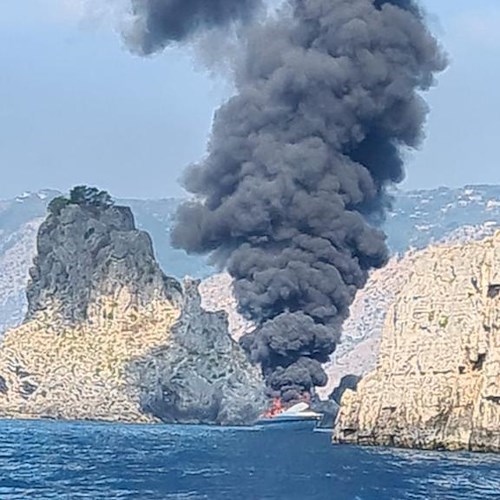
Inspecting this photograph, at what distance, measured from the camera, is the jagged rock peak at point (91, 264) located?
511 feet

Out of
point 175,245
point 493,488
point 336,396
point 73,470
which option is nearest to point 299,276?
point 175,245

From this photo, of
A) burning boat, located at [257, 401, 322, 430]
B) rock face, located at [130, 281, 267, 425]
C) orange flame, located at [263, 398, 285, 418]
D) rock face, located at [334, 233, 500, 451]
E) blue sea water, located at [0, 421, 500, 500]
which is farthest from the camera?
rock face, located at [130, 281, 267, 425]

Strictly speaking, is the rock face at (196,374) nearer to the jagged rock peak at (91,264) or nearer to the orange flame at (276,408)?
the jagged rock peak at (91,264)

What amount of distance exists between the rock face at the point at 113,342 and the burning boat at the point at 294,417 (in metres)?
20.1

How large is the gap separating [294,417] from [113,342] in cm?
4456

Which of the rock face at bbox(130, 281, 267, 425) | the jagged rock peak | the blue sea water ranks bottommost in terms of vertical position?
the blue sea water

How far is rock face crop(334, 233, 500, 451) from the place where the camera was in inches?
2879

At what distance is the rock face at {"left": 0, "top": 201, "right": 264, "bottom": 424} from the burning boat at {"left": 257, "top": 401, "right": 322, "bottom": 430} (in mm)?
20142

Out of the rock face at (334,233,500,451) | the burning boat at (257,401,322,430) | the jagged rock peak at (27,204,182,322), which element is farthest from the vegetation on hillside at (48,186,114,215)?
→ the rock face at (334,233,500,451)

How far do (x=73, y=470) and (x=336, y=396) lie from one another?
65.1 m

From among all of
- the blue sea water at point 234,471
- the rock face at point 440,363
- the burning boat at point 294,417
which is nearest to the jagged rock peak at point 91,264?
the burning boat at point 294,417

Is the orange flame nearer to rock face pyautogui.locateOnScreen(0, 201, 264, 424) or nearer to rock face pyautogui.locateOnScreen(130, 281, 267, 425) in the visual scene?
rock face pyautogui.locateOnScreen(0, 201, 264, 424)

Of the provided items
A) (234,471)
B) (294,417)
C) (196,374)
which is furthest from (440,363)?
(196,374)

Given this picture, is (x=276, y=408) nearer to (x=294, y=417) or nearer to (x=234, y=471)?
(x=294, y=417)
